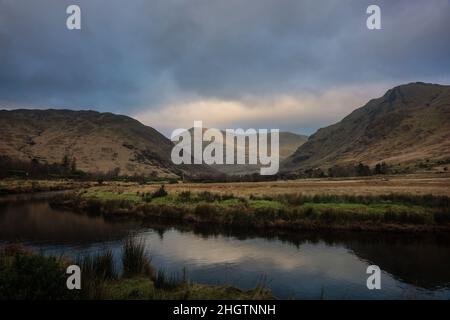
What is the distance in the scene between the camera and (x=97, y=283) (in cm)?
1346

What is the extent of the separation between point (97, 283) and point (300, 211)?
2618 centimetres

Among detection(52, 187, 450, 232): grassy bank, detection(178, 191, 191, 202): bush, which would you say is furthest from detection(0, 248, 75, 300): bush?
detection(178, 191, 191, 202): bush

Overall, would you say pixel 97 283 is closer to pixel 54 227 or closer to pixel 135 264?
pixel 135 264

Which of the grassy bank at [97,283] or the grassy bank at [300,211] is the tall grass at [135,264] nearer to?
the grassy bank at [97,283]

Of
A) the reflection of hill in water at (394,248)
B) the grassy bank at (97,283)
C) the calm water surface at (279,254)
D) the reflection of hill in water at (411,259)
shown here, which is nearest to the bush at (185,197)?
the calm water surface at (279,254)

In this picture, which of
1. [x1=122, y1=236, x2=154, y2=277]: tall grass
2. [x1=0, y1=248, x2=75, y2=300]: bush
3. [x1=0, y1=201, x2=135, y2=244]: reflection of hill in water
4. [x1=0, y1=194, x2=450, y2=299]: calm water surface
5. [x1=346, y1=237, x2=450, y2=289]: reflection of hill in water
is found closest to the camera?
[x1=0, y1=248, x2=75, y2=300]: bush

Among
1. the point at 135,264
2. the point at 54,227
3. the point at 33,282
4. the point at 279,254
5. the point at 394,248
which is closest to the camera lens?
the point at 33,282

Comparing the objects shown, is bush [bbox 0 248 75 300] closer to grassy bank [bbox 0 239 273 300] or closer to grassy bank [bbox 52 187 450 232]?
grassy bank [bbox 0 239 273 300]

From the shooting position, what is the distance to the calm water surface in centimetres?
1962

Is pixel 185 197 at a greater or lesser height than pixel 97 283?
greater

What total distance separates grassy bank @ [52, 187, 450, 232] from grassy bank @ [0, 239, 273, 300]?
2032cm

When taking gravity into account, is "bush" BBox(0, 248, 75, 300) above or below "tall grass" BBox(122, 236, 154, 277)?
above

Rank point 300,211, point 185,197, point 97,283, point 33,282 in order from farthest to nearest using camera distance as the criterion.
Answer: point 185,197 → point 300,211 → point 97,283 → point 33,282

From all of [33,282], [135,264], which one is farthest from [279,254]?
[33,282]
